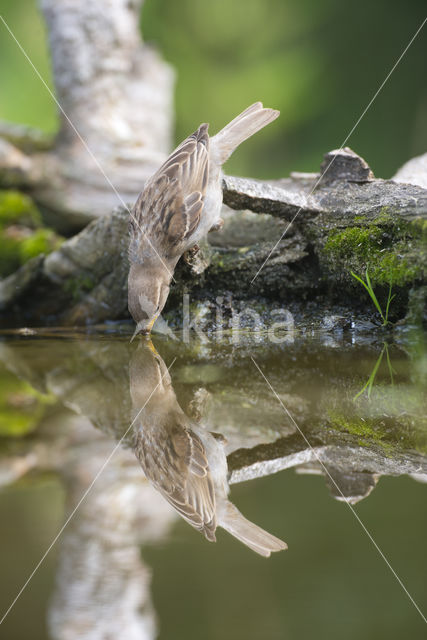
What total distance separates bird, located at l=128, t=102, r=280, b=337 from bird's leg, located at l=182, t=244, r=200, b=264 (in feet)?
0.05

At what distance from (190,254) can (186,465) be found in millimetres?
2405

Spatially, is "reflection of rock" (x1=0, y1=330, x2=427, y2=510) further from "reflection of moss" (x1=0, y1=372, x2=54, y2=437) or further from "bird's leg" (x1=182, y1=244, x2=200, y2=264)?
"bird's leg" (x1=182, y1=244, x2=200, y2=264)

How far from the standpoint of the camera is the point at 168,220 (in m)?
3.84

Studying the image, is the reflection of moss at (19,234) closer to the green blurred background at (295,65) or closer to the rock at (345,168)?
the rock at (345,168)

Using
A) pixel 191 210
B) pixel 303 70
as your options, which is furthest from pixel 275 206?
pixel 303 70

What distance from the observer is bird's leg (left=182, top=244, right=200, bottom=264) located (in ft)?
13.2

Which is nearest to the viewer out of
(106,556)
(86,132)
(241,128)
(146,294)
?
(106,556)

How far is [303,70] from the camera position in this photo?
837 cm

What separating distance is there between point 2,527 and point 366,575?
79 cm

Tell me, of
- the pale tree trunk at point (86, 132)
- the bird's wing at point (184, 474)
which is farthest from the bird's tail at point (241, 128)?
the bird's wing at point (184, 474)

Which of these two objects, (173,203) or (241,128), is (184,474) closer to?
(173,203)

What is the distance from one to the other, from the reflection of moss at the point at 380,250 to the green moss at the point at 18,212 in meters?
3.34

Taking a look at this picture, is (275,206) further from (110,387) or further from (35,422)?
(35,422)

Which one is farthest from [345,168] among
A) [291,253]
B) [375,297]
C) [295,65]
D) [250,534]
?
[295,65]
